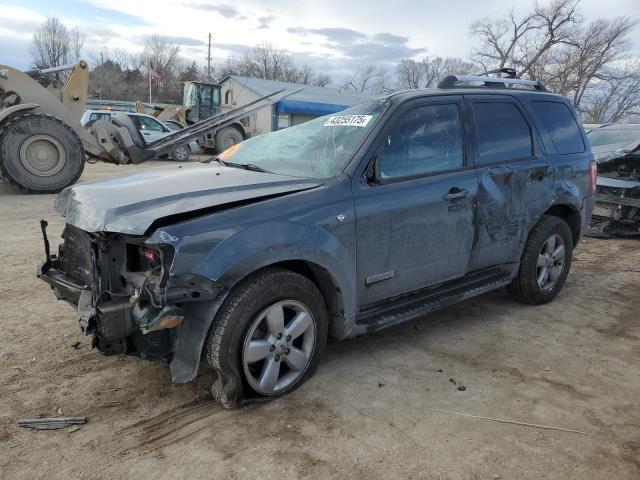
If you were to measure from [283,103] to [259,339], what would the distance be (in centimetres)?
2815

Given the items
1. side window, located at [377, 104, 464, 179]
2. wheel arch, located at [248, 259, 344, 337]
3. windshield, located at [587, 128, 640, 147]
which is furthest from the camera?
windshield, located at [587, 128, 640, 147]

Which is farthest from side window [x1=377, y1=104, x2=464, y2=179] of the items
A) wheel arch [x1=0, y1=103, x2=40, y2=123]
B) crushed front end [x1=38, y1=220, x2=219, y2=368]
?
wheel arch [x1=0, y1=103, x2=40, y2=123]

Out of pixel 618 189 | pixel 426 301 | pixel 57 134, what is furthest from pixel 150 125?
pixel 426 301

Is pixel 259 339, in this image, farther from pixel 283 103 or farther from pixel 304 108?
pixel 304 108

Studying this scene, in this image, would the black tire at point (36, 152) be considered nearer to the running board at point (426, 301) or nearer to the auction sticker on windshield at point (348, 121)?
the auction sticker on windshield at point (348, 121)

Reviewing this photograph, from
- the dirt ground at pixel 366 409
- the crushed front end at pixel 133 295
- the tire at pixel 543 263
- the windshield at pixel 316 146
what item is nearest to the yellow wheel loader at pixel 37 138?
the dirt ground at pixel 366 409

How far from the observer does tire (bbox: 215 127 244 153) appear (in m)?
20.1

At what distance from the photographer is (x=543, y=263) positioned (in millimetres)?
4629

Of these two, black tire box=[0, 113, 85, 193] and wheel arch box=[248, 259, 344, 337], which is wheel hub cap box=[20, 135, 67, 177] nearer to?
black tire box=[0, 113, 85, 193]

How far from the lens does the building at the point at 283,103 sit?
2931 centimetres

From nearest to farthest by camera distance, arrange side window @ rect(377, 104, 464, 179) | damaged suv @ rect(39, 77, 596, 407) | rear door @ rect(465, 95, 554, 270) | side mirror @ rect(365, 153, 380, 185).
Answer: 1. damaged suv @ rect(39, 77, 596, 407)
2. side mirror @ rect(365, 153, 380, 185)
3. side window @ rect(377, 104, 464, 179)
4. rear door @ rect(465, 95, 554, 270)

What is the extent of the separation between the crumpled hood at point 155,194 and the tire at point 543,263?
2.36m

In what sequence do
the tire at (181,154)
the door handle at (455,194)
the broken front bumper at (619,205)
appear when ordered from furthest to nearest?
the tire at (181,154) < the broken front bumper at (619,205) < the door handle at (455,194)

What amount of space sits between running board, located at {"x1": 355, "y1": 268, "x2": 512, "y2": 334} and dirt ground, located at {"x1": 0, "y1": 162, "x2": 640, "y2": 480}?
Result: 36 centimetres
